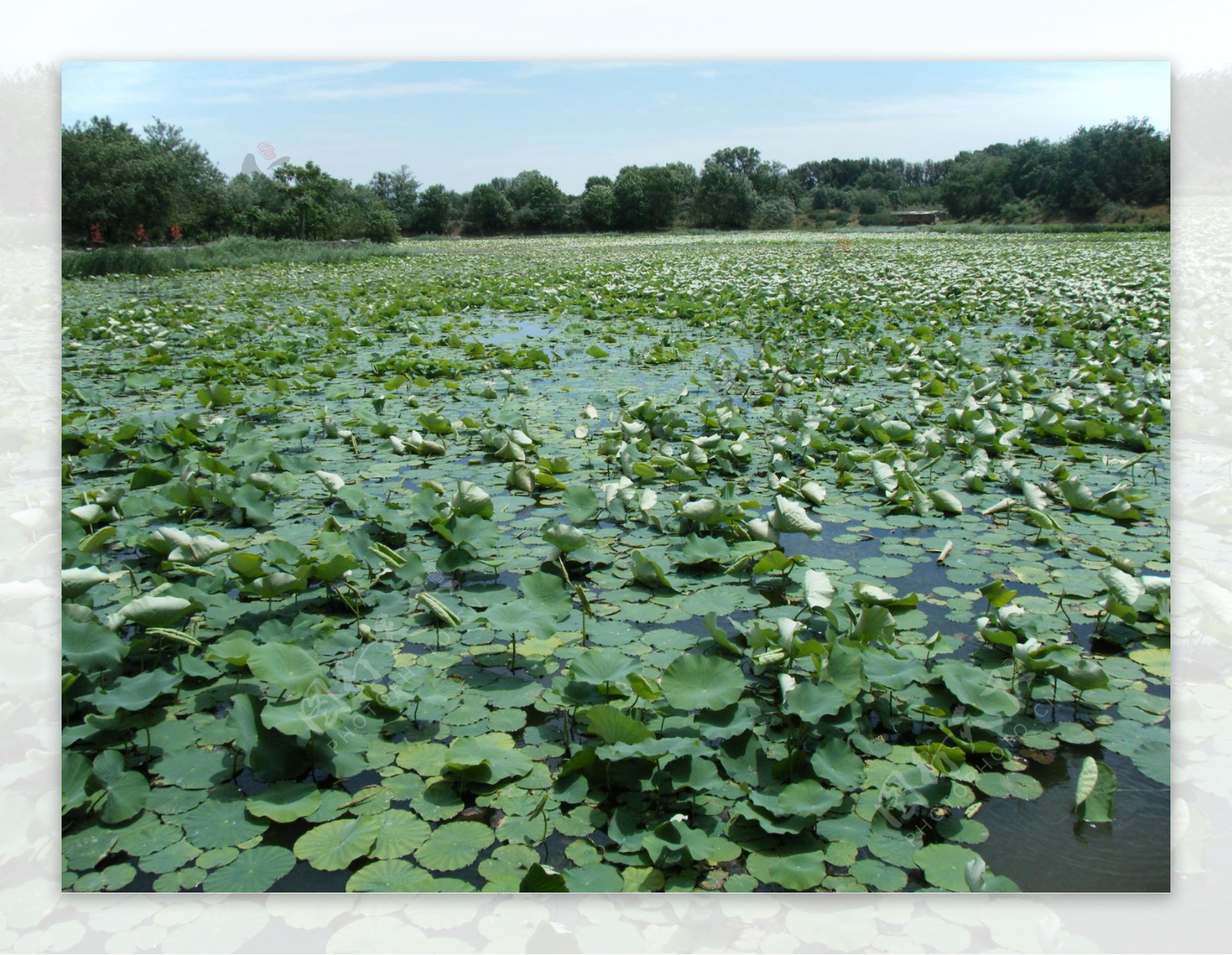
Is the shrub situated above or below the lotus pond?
above

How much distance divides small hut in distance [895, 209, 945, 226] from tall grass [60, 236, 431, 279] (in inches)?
143

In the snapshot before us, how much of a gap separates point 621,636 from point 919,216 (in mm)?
3634

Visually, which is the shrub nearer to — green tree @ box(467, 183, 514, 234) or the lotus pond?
the lotus pond

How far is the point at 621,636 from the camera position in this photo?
6.97ft

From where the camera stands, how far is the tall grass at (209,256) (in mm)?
3508

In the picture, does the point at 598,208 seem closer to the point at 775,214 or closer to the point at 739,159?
the point at 775,214

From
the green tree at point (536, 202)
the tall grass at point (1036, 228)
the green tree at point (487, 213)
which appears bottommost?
the tall grass at point (1036, 228)

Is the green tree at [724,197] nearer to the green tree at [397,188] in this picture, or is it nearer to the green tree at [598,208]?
the green tree at [598,208]

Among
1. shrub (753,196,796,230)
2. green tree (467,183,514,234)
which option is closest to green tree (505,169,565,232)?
green tree (467,183,514,234)

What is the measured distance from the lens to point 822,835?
1.47 m

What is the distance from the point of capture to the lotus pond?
146 cm

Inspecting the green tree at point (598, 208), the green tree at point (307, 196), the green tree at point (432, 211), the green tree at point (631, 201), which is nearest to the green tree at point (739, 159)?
the green tree at point (631, 201)

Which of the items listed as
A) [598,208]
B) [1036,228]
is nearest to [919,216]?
[1036,228]

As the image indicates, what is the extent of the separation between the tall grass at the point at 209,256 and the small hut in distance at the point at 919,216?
143 inches
